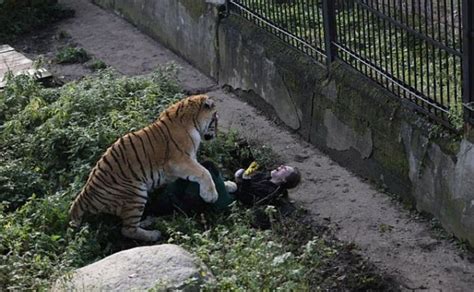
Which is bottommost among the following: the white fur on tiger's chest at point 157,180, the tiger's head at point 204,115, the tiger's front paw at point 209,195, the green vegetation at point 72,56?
the green vegetation at point 72,56

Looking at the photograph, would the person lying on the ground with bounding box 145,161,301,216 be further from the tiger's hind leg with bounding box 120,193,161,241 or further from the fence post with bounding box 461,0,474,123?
the fence post with bounding box 461,0,474,123

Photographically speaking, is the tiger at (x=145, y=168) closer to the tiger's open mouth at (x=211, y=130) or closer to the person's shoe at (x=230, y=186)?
the tiger's open mouth at (x=211, y=130)

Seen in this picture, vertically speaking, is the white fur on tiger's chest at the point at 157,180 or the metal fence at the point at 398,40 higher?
the metal fence at the point at 398,40

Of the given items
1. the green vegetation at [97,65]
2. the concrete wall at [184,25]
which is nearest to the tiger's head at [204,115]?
the concrete wall at [184,25]

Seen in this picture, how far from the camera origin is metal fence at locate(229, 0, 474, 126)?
690 cm

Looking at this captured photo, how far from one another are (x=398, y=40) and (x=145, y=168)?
2.10 meters

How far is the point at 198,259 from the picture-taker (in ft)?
19.4

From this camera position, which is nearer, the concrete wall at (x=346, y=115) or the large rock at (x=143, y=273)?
the large rock at (x=143, y=273)

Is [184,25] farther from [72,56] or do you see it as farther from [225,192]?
[225,192]

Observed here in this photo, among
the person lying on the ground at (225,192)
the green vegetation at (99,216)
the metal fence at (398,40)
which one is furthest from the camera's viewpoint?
the person lying on the ground at (225,192)

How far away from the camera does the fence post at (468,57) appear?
655 centimetres

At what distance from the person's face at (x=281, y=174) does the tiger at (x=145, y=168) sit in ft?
1.79

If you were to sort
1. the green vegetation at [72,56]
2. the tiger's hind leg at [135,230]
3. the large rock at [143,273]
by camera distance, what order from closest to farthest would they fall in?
the large rock at [143,273] < the tiger's hind leg at [135,230] < the green vegetation at [72,56]

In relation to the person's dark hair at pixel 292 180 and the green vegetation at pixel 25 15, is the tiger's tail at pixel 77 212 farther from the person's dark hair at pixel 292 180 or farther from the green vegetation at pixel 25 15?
the green vegetation at pixel 25 15
